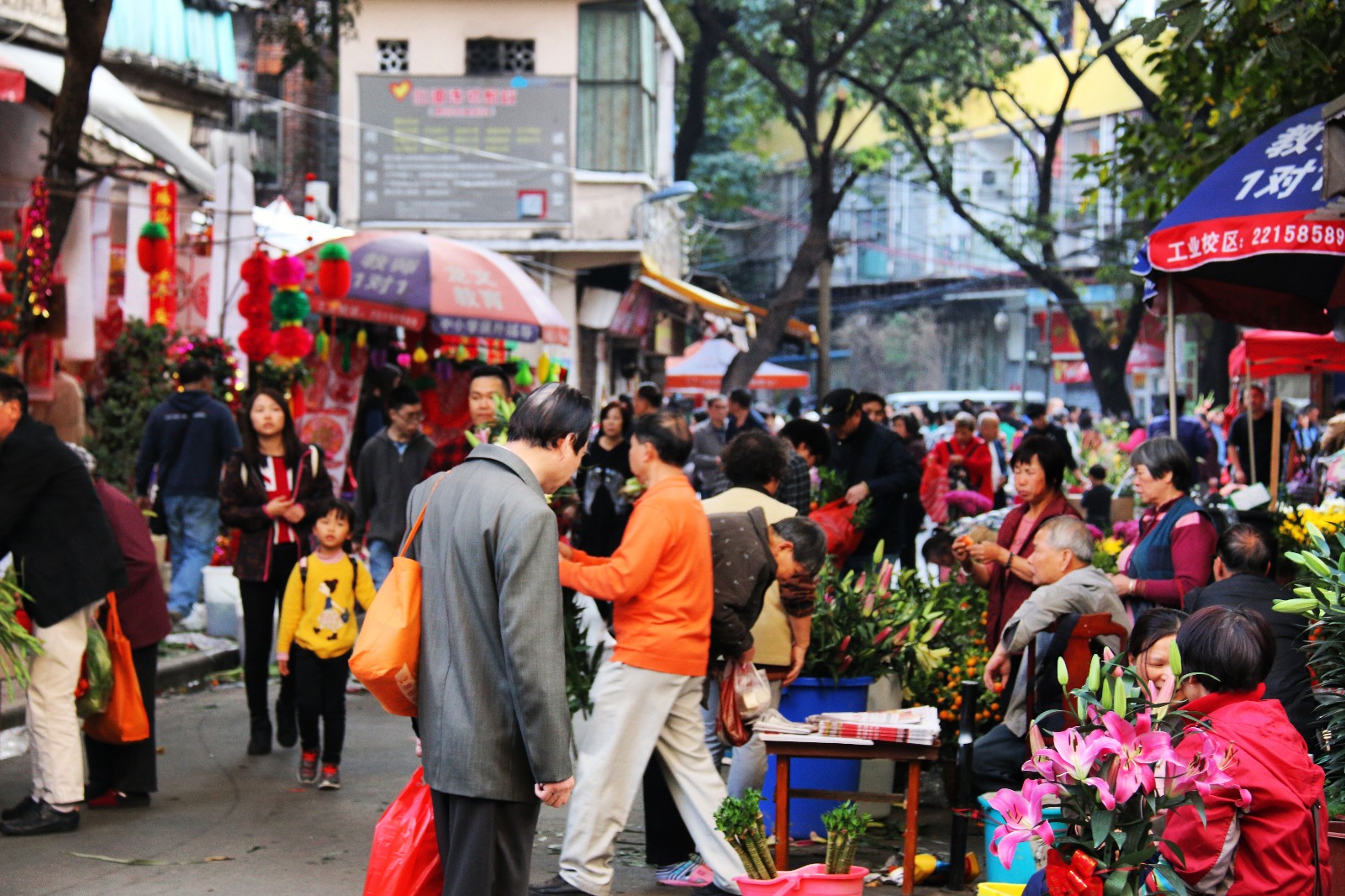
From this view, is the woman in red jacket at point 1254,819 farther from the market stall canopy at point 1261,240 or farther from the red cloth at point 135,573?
the red cloth at point 135,573

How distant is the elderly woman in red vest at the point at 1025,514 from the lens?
6.52 metres

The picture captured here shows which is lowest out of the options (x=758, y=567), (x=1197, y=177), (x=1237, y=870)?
(x=1237, y=870)

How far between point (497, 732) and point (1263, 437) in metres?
12.0

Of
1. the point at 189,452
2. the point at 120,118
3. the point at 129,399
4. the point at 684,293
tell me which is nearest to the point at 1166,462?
the point at 189,452

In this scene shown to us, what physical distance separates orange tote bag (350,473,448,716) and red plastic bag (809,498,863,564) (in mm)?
5205

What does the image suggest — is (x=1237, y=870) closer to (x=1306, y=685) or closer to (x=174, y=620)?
(x=1306, y=685)

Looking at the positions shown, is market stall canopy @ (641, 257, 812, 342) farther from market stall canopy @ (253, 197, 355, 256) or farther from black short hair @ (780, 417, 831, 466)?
black short hair @ (780, 417, 831, 466)

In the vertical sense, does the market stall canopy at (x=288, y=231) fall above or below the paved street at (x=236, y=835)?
above

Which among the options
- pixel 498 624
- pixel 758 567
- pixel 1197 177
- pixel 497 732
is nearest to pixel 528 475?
pixel 498 624

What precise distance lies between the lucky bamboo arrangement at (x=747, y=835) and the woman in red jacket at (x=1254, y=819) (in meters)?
1.59

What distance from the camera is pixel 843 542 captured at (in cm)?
931

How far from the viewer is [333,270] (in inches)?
497

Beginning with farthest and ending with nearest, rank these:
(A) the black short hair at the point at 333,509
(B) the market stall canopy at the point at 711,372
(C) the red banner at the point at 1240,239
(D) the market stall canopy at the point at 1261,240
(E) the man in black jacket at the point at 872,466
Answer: (B) the market stall canopy at the point at 711,372 → (E) the man in black jacket at the point at 872,466 → (A) the black short hair at the point at 333,509 → (D) the market stall canopy at the point at 1261,240 → (C) the red banner at the point at 1240,239

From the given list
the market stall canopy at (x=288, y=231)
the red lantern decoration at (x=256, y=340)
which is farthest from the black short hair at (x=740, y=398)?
the red lantern decoration at (x=256, y=340)
